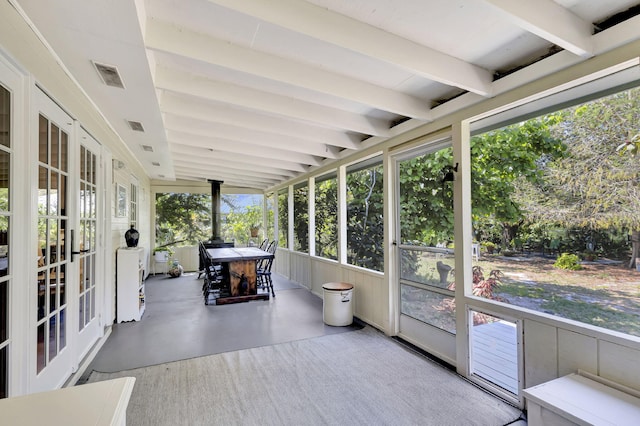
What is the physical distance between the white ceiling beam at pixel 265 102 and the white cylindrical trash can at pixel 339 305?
2002 millimetres

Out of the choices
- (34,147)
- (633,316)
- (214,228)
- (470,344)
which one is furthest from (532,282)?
(214,228)

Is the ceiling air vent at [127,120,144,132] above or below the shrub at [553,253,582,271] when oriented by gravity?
above

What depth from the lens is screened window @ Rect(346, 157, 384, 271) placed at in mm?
4012

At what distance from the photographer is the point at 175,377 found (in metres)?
2.64

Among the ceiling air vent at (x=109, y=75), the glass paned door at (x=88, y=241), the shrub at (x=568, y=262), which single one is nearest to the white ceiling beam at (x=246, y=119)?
the ceiling air vent at (x=109, y=75)

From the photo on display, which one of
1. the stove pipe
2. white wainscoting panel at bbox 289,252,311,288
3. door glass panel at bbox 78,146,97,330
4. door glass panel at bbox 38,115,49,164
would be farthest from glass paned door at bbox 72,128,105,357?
the stove pipe

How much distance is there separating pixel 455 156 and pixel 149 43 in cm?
251

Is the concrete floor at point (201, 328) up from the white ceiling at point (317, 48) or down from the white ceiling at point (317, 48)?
down

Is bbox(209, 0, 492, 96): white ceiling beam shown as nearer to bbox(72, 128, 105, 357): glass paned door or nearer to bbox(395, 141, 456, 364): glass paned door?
bbox(395, 141, 456, 364): glass paned door

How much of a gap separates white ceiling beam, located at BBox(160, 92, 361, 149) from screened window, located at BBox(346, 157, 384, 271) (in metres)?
0.47

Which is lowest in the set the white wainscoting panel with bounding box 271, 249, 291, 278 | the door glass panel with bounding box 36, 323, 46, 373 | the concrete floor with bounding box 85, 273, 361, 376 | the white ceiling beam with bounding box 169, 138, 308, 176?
the concrete floor with bounding box 85, 273, 361, 376

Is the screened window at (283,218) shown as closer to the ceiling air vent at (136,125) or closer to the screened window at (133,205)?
the screened window at (133,205)

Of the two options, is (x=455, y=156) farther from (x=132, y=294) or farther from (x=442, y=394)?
(x=132, y=294)

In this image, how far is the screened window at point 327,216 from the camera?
16.7 ft
